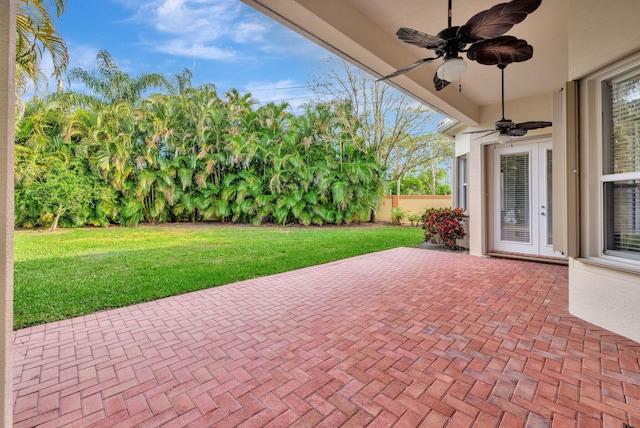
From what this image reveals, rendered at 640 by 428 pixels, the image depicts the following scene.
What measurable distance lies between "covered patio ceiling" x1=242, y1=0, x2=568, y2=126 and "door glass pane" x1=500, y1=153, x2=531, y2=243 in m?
1.82

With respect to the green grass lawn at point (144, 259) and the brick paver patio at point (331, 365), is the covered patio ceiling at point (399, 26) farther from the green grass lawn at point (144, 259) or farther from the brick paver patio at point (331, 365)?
the green grass lawn at point (144, 259)

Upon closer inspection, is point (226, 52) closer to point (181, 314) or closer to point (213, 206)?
point (213, 206)

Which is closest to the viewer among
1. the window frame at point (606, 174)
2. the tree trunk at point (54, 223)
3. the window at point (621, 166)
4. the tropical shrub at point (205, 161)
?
the window at point (621, 166)

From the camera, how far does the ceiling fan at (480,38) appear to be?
215cm

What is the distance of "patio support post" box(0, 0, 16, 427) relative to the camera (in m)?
1.23

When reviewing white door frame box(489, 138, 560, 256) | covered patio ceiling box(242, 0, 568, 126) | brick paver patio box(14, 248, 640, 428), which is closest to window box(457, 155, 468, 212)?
white door frame box(489, 138, 560, 256)

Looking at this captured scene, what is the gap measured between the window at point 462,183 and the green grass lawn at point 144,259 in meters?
1.64

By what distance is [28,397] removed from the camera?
194 centimetres

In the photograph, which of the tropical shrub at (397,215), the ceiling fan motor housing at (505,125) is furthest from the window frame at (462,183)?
the tropical shrub at (397,215)

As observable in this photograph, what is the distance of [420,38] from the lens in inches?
100

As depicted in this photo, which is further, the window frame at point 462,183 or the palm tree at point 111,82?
the palm tree at point 111,82

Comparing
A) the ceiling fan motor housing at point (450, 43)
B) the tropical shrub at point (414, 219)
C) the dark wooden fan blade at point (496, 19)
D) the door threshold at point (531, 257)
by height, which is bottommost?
the door threshold at point (531, 257)

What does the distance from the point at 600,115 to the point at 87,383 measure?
4942 mm

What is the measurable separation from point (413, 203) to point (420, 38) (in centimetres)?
1207
